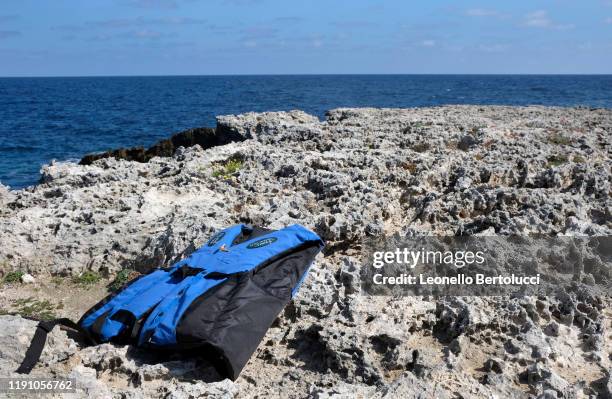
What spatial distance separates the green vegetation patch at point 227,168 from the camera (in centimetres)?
988

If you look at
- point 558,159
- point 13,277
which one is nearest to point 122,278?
point 13,277

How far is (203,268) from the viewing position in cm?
507

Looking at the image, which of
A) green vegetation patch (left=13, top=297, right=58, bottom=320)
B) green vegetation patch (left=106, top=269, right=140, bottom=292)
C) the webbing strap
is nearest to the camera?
the webbing strap

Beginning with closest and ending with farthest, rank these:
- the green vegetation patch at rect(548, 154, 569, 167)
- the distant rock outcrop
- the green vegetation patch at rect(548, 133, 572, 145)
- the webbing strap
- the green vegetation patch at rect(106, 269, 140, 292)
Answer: the webbing strap, the green vegetation patch at rect(106, 269, 140, 292), the green vegetation patch at rect(548, 154, 569, 167), the green vegetation patch at rect(548, 133, 572, 145), the distant rock outcrop

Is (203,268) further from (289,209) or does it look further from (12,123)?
(12,123)

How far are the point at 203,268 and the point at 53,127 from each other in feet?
131

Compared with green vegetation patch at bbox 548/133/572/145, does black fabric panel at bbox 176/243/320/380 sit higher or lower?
lower

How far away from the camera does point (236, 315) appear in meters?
4.49

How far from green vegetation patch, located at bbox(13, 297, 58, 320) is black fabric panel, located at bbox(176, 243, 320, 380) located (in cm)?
241

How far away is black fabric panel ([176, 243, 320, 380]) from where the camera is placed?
13.9 ft

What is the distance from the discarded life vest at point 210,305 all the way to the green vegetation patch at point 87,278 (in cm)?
161

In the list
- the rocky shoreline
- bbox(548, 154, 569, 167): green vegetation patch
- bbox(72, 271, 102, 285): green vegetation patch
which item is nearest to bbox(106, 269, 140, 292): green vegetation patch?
the rocky shoreline

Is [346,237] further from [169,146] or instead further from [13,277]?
[169,146]

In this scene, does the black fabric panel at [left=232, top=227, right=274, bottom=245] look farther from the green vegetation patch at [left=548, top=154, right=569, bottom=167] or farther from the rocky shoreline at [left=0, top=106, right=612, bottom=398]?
the green vegetation patch at [left=548, top=154, right=569, bottom=167]
